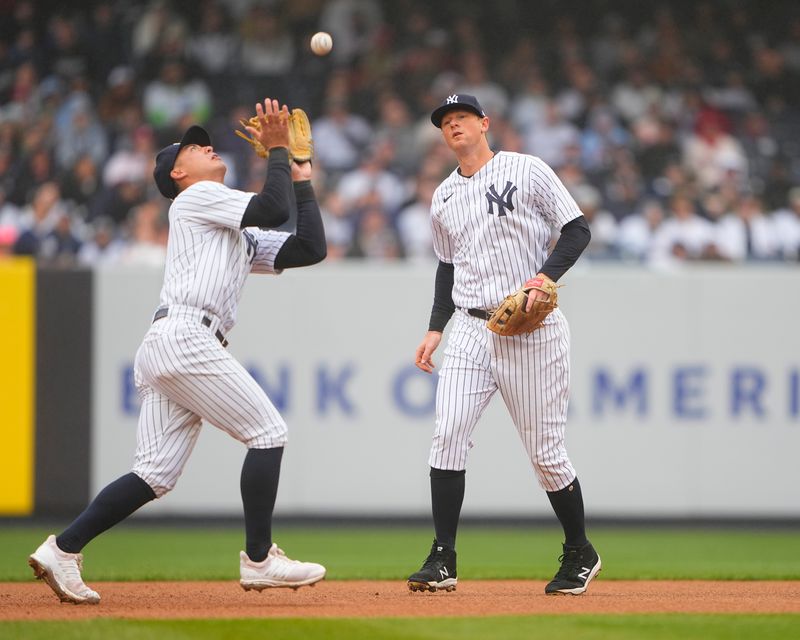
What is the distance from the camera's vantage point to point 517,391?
17.6 ft

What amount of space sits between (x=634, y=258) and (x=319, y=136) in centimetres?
388

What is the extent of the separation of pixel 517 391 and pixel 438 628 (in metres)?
1.29

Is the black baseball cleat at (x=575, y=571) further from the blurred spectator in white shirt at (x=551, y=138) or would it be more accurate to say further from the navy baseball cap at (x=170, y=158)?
the blurred spectator in white shirt at (x=551, y=138)

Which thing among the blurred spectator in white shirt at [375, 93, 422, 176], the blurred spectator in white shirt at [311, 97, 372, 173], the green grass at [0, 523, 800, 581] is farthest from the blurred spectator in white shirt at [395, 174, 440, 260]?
the green grass at [0, 523, 800, 581]

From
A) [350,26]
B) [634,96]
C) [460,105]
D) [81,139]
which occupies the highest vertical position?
[350,26]

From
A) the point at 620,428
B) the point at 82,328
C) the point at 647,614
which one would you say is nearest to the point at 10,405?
the point at 82,328

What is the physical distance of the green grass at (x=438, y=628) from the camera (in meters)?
4.24

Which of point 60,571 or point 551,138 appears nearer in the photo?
point 60,571

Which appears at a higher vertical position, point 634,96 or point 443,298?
point 634,96

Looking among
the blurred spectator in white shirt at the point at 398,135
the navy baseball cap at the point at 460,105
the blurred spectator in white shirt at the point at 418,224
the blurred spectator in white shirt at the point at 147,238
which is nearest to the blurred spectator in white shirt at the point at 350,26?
the blurred spectator in white shirt at the point at 398,135

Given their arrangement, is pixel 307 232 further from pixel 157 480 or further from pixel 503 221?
pixel 157 480

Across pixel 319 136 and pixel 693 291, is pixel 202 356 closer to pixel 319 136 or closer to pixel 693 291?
pixel 693 291

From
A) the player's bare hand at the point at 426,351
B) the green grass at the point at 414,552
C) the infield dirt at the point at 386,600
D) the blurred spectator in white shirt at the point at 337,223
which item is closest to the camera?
the infield dirt at the point at 386,600

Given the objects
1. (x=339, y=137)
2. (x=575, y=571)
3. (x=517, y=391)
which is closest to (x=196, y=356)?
(x=517, y=391)
